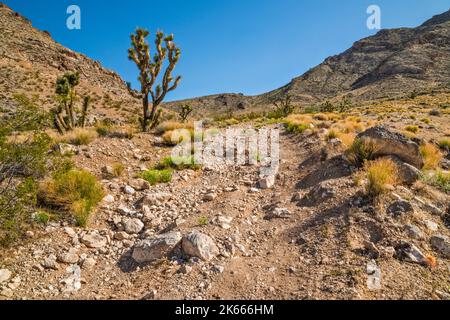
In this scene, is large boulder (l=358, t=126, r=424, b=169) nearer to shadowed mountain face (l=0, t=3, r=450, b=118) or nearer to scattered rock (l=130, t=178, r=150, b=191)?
scattered rock (l=130, t=178, r=150, b=191)

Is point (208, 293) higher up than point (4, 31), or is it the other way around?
point (4, 31)

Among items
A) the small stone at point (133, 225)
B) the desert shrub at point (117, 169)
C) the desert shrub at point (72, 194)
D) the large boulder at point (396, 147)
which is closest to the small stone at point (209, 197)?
the small stone at point (133, 225)

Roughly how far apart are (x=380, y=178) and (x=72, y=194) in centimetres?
616

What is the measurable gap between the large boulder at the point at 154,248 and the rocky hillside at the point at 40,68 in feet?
81.8

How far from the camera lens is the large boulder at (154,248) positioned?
483cm

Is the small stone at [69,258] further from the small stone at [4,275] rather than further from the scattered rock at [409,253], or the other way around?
the scattered rock at [409,253]

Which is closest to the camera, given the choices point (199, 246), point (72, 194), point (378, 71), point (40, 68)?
point (199, 246)

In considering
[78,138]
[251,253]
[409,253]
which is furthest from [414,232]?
[78,138]

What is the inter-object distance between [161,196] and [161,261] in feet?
7.65

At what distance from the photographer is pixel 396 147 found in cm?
687

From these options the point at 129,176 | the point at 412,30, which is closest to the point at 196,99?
the point at 412,30

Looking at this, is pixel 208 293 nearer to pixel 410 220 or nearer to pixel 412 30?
pixel 410 220

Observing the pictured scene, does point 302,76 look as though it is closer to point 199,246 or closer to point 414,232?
point 414,232

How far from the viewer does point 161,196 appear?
6855mm
